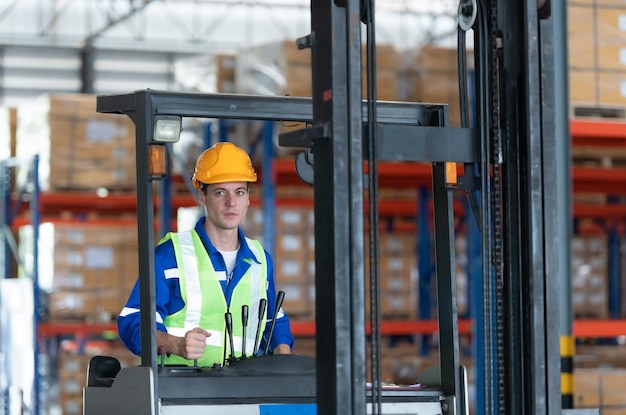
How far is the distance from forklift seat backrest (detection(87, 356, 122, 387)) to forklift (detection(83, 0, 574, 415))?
2 centimetres

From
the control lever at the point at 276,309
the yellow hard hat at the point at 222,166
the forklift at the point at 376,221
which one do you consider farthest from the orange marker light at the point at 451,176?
the yellow hard hat at the point at 222,166

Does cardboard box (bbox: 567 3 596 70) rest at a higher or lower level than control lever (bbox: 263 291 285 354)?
higher

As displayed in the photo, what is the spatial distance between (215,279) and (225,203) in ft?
1.15

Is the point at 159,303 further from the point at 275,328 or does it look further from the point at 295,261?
the point at 295,261

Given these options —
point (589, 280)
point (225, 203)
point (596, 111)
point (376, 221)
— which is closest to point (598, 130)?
point (596, 111)

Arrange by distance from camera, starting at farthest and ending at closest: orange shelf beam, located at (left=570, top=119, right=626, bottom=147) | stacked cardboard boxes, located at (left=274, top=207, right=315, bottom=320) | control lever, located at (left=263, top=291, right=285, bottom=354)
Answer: stacked cardboard boxes, located at (left=274, top=207, right=315, bottom=320) < orange shelf beam, located at (left=570, top=119, right=626, bottom=147) < control lever, located at (left=263, top=291, right=285, bottom=354)

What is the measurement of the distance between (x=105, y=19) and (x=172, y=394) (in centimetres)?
2139

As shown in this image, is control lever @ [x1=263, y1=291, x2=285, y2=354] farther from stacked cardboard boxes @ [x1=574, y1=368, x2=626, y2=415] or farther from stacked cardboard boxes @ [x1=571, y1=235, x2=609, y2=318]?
stacked cardboard boxes @ [x1=571, y1=235, x2=609, y2=318]

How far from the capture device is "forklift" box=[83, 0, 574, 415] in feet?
9.64

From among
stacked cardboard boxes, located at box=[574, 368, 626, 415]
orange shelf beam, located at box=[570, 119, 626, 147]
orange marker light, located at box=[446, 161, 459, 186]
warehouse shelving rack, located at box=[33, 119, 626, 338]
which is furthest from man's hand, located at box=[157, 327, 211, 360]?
warehouse shelving rack, located at box=[33, 119, 626, 338]

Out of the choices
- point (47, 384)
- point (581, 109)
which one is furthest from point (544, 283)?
point (47, 384)

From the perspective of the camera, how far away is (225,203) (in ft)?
14.2

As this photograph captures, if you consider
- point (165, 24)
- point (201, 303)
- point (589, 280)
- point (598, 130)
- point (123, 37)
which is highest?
point (165, 24)

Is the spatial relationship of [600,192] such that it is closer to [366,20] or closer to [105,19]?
[366,20]
